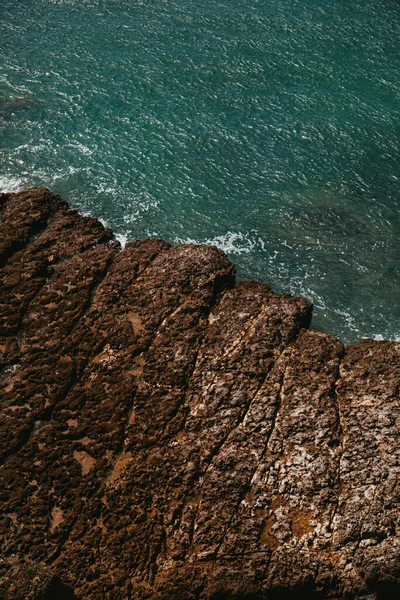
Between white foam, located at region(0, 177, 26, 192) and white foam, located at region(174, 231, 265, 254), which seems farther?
white foam, located at region(0, 177, 26, 192)

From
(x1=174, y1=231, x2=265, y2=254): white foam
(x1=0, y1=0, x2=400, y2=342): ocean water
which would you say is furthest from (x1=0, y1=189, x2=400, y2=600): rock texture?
(x1=174, y1=231, x2=265, y2=254): white foam

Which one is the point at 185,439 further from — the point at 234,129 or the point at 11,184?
the point at 234,129

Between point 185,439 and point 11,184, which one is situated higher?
point 185,439

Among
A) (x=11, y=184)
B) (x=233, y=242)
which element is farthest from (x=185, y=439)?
(x=11, y=184)

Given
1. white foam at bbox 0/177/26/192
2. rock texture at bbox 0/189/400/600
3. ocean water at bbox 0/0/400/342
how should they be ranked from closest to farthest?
Answer: rock texture at bbox 0/189/400/600 < ocean water at bbox 0/0/400/342 < white foam at bbox 0/177/26/192

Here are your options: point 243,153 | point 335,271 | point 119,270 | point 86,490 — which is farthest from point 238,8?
point 86,490

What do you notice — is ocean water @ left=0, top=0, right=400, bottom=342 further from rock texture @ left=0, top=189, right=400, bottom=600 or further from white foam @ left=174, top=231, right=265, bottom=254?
rock texture @ left=0, top=189, right=400, bottom=600

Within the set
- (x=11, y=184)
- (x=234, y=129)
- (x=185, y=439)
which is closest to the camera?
(x=185, y=439)

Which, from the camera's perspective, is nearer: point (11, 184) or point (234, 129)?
point (11, 184)
